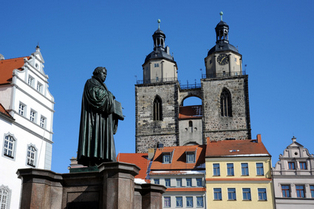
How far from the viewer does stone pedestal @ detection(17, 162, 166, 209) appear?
759 centimetres

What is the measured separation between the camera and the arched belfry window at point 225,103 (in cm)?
4928

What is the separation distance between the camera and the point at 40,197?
307 inches

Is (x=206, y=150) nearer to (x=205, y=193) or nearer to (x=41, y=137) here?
(x=205, y=193)

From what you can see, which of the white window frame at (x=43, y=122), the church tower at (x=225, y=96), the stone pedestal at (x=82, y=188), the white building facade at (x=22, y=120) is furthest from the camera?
the church tower at (x=225, y=96)

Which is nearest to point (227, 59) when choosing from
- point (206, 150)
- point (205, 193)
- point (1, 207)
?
point (206, 150)

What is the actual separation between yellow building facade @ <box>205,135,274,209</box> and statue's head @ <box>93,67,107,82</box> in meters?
24.7

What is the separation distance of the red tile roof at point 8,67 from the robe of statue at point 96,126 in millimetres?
14487

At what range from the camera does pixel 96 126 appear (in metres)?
8.86

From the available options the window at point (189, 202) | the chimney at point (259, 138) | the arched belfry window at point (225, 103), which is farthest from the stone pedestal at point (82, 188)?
the arched belfry window at point (225, 103)

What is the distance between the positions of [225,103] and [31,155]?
30.6 metres

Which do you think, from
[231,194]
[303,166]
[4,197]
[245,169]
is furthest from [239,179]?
[4,197]

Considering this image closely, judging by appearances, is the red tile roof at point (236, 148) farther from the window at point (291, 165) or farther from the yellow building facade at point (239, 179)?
the window at point (291, 165)

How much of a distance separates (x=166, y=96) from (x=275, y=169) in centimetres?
2064

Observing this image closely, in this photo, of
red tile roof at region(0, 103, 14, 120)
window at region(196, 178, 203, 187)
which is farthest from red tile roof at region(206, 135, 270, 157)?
red tile roof at region(0, 103, 14, 120)
